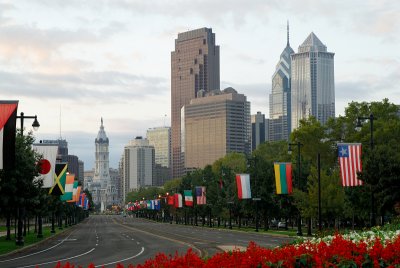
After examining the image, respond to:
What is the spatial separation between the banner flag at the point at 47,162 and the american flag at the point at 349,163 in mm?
19745

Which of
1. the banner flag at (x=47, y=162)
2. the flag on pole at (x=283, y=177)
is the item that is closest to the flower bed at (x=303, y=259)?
the banner flag at (x=47, y=162)

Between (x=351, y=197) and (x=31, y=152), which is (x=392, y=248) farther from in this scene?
(x=351, y=197)

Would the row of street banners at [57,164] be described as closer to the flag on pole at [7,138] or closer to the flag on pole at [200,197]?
the flag on pole at [7,138]

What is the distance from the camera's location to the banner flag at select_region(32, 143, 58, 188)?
165ft

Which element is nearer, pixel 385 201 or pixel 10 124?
pixel 10 124

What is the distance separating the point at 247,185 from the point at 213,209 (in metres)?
46.6

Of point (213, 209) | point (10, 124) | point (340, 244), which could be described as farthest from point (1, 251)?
point (213, 209)

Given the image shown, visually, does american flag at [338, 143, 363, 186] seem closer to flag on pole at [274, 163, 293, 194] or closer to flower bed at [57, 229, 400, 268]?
flag on pole at [274, 163, 293, 194]

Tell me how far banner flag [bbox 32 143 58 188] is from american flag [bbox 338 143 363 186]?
19.7 meters

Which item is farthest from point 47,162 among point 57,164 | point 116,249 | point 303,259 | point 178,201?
point 178,201

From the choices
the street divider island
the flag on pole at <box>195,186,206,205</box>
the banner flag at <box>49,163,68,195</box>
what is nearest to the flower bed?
the street divider island

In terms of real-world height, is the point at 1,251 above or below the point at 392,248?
below

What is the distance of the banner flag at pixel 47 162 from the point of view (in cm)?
5033

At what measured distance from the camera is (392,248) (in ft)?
51.3
